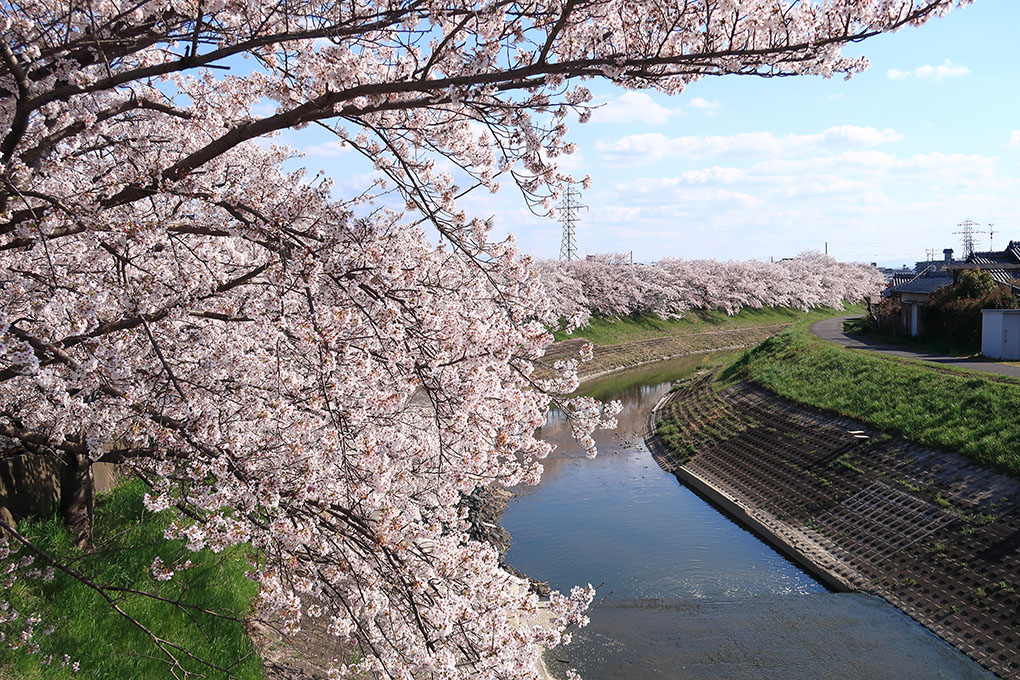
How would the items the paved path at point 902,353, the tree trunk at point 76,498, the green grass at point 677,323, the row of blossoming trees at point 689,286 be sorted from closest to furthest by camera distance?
the tree trunk at point 76,498 < the paved path at point 902,353 < the green grass at point 677,323 < the row of blossoming trees at point 689,286

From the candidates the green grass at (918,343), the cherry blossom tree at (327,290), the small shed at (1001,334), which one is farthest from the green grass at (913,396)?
the cherry blossom tree at (327,290)

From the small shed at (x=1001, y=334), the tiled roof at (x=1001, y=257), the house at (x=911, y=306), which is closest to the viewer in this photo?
the small shed at (x=1001, y=334)

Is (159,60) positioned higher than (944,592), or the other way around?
(159,60)

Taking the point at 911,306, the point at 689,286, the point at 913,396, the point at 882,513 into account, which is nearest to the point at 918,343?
the point at 911,306

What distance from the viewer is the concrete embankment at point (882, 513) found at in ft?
45.7

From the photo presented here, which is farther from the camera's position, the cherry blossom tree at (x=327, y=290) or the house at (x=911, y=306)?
the house at (x=911, y=306)

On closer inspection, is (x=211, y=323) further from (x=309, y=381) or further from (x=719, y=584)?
(x=719, y=584)

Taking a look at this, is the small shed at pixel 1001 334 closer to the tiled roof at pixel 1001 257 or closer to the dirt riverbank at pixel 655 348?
the dirt riverbank at pixel 655 348

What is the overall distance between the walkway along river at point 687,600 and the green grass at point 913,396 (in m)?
5.63

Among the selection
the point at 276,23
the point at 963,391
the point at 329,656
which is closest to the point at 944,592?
the point at 963,391

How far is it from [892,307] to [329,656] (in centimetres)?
4234

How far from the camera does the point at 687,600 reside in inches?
636

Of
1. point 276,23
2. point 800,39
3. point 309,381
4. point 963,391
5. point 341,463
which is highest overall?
point 276,23

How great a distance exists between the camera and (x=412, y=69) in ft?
19.6
